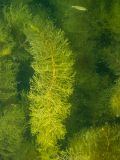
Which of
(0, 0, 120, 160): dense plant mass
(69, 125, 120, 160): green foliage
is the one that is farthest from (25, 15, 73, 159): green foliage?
(69, 125, 120, 160): green foliage

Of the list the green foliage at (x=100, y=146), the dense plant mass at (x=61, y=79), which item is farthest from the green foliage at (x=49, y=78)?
the green foliage at (x=100, y=146)

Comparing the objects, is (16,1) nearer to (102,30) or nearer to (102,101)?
(102,30)

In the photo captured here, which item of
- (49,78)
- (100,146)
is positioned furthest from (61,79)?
(100,146)

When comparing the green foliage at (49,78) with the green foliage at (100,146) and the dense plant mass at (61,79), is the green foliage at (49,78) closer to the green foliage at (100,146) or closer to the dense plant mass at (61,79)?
the dense plant mass at (61,79)

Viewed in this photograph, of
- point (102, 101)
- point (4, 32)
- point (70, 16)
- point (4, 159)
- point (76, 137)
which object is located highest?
point (70, 16)

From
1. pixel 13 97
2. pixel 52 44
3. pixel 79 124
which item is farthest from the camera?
pixel 13 97

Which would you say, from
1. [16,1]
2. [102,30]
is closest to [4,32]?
[16,1]

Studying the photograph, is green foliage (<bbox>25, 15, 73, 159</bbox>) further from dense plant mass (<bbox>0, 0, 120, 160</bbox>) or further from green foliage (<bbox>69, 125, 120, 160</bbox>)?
green foliage (<bbox>69, 125, 120, 160</bbox>)

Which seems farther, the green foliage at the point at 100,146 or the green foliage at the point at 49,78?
the green foliage at the point at 100,146
